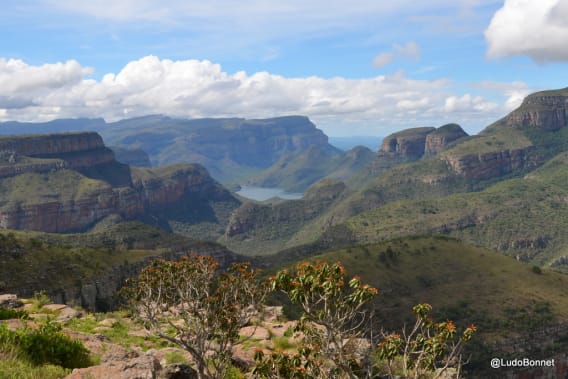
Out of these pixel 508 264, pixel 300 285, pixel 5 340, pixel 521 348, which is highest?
pixel 300 285

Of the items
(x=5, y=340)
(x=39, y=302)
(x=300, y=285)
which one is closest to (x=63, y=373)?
(x=5, y=340)

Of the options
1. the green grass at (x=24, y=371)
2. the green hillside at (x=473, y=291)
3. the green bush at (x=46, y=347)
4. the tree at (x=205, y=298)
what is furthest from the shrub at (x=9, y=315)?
the green hillside at (x=473, y=291)

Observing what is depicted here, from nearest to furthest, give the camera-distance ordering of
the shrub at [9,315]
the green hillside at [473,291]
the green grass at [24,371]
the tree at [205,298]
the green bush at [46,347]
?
the green grass at [24,371] < the green bush at [46,347] < the tree at [205,298] < the shrub at [9,315] < the green hillside at [473,291]

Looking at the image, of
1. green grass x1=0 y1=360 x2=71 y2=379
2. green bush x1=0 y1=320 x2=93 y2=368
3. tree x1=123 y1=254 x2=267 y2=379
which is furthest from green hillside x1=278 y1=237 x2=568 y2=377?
green grass x1=0 y1=360 x2=71 y2=379

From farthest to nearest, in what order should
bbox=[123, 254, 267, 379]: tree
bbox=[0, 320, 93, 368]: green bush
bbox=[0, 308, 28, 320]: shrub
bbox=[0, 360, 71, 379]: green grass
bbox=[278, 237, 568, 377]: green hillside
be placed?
bbox=[278, 237, 568, 377]: green hillside → bbox=[0, 308, 28, 320]: shrub → bbox=[123, 254, 267, 379]: tree → bbox=[0, 320, 93, 368]: green bush → bbox=[0, 360, 71, 379]: green grass

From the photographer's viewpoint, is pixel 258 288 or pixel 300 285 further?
pixel 258 288

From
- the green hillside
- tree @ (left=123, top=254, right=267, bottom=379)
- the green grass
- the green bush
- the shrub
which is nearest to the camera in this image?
the green grass

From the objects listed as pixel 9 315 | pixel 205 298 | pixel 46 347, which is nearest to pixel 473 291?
pixel 205 298

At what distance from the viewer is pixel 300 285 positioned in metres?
15.5

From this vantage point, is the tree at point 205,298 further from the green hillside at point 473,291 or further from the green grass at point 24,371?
the green hillside at point 473,291

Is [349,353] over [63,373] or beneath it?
beneath

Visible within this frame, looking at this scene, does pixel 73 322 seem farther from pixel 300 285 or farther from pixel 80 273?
pixel 80 273

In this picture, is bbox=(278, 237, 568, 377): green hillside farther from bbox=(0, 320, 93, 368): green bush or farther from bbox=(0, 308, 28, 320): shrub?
bbox=(0, 320, 93, 368): green bush

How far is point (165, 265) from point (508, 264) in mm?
141817
